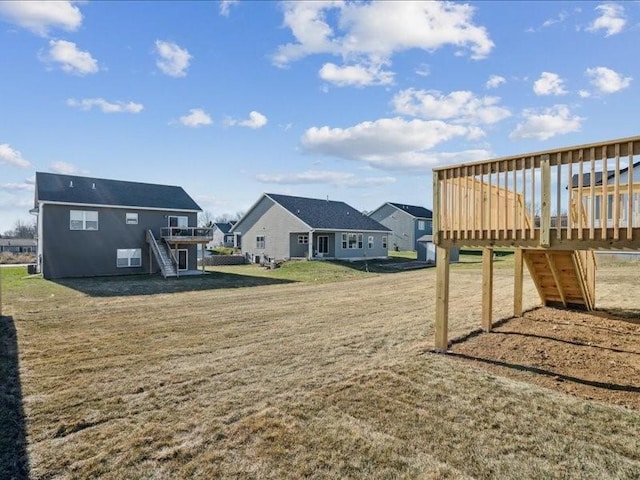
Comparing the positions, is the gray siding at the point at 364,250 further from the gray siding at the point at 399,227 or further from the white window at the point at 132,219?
the white window at the point at 132,219

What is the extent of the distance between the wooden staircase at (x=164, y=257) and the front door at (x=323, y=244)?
12623 millimetres

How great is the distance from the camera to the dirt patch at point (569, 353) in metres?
5.20

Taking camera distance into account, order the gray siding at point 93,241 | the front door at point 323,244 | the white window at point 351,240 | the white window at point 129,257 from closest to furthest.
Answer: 1. the gray siding at point 93,241
2. the white window at point 129,257
3. the front door at point 323,244
4. the white window at point 351,240

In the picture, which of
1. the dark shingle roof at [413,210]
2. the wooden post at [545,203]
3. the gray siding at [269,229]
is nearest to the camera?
the wooden post at [545,203]

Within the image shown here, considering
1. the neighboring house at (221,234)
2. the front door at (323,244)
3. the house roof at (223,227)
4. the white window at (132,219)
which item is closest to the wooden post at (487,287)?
the white window at (132,219)

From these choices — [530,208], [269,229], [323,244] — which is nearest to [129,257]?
[269,229]

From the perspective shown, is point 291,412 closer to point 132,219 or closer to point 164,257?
point 164,257

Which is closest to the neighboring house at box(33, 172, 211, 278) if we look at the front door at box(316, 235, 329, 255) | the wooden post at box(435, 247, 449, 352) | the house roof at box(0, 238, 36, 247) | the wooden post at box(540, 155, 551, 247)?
the front door at box(316, 235, 329, 255)

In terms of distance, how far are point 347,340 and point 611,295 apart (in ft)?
36.6

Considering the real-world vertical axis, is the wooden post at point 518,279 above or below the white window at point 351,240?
below

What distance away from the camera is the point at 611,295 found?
43.1ft

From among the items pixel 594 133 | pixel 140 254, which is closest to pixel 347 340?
pixel 594 133

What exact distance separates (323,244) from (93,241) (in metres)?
16.9

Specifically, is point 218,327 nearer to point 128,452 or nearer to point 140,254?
point 128,452
